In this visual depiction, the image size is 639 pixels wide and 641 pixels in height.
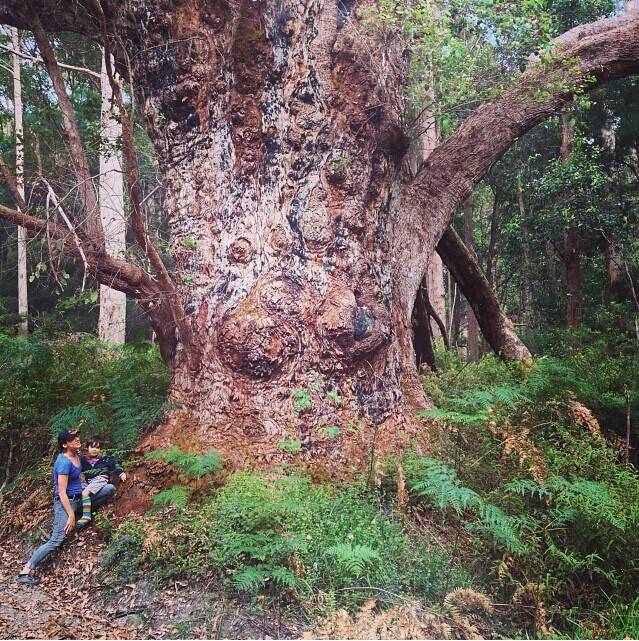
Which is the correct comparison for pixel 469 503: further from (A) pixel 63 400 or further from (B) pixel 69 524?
(A) pixel 63 400

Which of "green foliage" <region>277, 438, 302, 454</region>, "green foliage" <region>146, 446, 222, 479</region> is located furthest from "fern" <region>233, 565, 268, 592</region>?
"green foliage" <region>277, 438, 302, 454</region>

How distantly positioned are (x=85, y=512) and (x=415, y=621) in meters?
2.66

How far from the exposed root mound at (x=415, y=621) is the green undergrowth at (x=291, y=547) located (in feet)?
0.48

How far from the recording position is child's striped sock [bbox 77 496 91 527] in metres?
4.27

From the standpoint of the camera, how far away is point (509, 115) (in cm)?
609

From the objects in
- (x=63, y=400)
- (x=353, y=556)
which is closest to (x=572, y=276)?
(x=63, y=400)

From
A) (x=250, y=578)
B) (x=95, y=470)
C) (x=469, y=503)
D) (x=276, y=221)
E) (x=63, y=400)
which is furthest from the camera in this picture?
(x=63, y=400)

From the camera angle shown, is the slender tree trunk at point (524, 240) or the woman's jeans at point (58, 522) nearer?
the woman's jeans at point (58, 522)

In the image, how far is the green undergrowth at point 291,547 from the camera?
3.37 meters

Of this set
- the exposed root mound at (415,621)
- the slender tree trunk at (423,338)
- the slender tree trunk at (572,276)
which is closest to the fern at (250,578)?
the exposed root mound at (415,621)

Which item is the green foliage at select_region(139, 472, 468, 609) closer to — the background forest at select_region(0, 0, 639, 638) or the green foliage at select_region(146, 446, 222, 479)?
the background forest at select_region(0, 0, 639, 638)

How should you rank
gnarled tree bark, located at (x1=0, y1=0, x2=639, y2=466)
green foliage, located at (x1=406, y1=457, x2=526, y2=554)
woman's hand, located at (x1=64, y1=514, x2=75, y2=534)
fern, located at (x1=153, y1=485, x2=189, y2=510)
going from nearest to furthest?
1. green foliage, located at (x1=406, y1=457, x2=526, y2=554)
2. fern, located at (x1=153, y1=485, x2=189, y2=510)
3. woman's hand, located at (x1=64, y1=514, x2=75, y2=534)
4. gnarled tree bark, located at (x1=0, y1=0, x2=639, y2=466)

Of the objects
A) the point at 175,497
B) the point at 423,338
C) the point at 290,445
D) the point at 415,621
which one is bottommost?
the point at 415,621

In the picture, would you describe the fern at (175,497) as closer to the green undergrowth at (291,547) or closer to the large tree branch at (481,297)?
the green undergrowth at (291,547)
